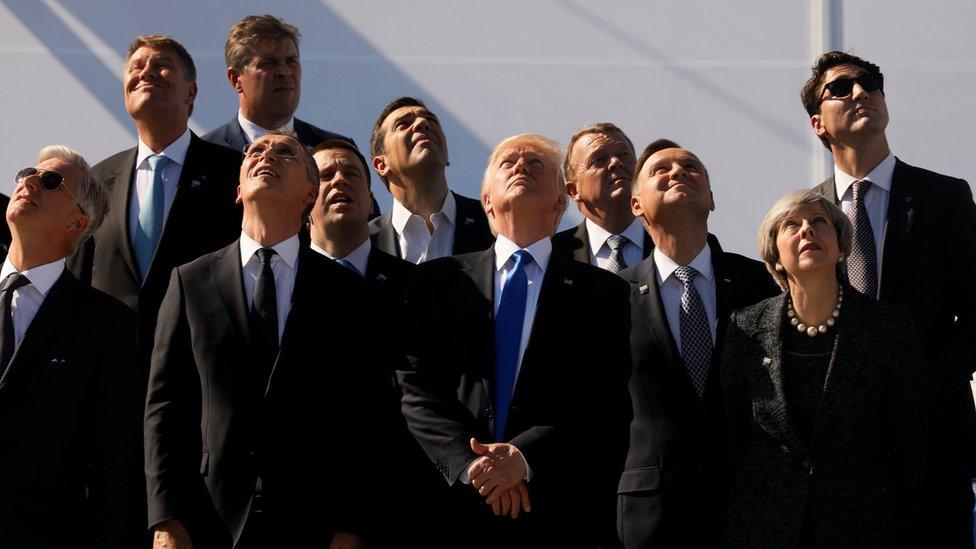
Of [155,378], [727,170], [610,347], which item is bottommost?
[155,378]

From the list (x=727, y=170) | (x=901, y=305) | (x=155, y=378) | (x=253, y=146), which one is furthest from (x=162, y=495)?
(x=727, y=170)

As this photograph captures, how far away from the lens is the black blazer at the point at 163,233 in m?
3.50

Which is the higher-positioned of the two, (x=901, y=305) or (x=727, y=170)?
(x=727, y=170)

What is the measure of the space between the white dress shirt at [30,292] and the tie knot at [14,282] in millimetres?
11

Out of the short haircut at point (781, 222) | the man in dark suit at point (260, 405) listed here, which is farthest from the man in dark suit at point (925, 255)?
the man in dark suit at point (260, 405)

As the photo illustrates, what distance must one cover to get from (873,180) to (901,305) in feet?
1.32

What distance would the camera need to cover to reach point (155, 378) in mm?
3107

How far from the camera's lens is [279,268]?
325 cm

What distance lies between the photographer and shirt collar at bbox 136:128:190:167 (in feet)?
12.4

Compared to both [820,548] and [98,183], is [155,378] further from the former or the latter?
[820,548]

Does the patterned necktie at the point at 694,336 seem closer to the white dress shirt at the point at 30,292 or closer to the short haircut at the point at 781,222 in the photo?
the short haircut at the point at 781,222

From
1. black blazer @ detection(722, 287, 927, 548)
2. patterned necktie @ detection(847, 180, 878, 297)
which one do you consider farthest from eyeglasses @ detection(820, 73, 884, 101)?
black blazer @ detection(722, 287, 927, 548)

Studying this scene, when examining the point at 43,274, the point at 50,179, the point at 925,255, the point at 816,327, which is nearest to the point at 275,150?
the point at 50,179

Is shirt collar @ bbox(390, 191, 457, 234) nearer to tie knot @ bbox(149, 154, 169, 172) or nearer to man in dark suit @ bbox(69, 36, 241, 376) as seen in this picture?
man in dark suit @ bbox(69, 36, 241, 376)
